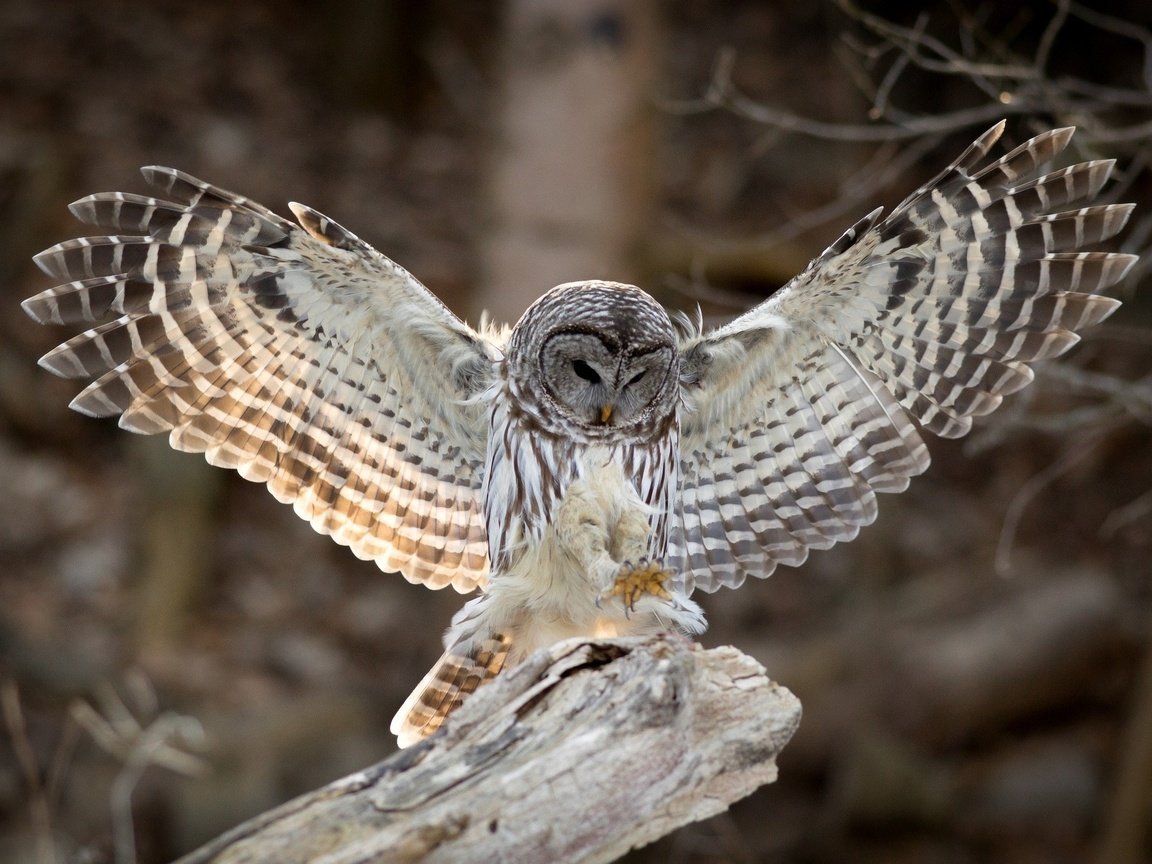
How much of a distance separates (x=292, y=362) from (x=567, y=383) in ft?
3.28

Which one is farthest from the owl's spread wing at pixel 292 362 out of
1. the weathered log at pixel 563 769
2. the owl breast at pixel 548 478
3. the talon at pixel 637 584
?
the weathered log at pixel 563 769

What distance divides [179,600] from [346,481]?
17.2ft

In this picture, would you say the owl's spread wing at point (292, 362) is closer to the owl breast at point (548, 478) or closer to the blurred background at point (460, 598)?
the owl breast at point (548, 478)

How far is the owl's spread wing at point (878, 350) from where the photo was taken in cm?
461

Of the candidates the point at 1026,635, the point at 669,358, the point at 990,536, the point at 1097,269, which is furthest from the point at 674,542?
the point at 990,536

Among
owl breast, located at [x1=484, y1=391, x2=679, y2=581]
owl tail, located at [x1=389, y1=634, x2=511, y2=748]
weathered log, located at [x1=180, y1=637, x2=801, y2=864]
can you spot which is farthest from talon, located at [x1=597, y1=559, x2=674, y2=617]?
owl tail, located at [x1=389, y1=634, x2=511, y2=748]

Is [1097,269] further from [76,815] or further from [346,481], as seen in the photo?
[76,815]

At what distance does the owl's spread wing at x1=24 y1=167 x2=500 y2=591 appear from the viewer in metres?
4.64

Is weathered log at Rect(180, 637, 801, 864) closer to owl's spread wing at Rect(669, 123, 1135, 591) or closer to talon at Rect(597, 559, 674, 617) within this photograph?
talon at Rect(597, 559, 674, 617)

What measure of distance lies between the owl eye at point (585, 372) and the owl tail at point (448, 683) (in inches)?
38.9

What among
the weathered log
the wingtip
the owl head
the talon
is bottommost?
the weathered log

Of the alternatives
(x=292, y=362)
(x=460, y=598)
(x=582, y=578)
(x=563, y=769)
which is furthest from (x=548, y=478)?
(x=460, y=598)

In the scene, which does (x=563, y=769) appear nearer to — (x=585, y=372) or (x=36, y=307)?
(x=585, y=372)

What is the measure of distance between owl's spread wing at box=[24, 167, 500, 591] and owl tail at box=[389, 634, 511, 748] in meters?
0.52
